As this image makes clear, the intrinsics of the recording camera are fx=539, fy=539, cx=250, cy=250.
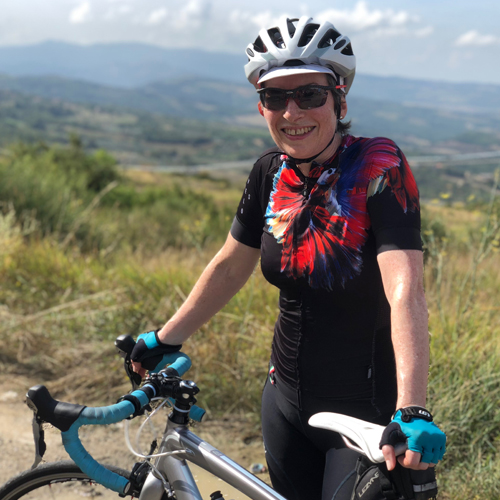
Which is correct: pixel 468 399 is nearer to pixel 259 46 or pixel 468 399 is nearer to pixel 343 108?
pixel 343 108

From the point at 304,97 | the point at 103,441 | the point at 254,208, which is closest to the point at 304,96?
the point at 304,97

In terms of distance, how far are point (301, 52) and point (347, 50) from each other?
22 centimetres

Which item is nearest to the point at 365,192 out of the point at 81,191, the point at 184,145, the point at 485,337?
the point at 485,337

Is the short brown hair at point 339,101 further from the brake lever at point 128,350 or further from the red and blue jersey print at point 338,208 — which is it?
the brake lever at point 128,350

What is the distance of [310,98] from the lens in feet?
5.90

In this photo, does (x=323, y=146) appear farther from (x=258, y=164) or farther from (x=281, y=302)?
(x=281, y=302)

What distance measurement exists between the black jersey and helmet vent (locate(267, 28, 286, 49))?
38 centimetres

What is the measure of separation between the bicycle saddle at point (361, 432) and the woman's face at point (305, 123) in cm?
85

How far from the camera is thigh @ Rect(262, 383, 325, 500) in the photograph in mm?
1924

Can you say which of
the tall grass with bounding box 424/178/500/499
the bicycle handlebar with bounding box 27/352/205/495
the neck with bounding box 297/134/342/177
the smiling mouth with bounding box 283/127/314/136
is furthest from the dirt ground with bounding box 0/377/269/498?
the smiling mouth with bounding box 283/127/314/136

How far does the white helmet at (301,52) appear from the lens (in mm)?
1809

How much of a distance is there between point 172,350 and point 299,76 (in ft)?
3.54

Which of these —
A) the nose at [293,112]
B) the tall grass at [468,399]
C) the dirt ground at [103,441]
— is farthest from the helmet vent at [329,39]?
the dirt ground at [103,441]

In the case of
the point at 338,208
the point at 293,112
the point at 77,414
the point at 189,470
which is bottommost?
the point at 189,470
